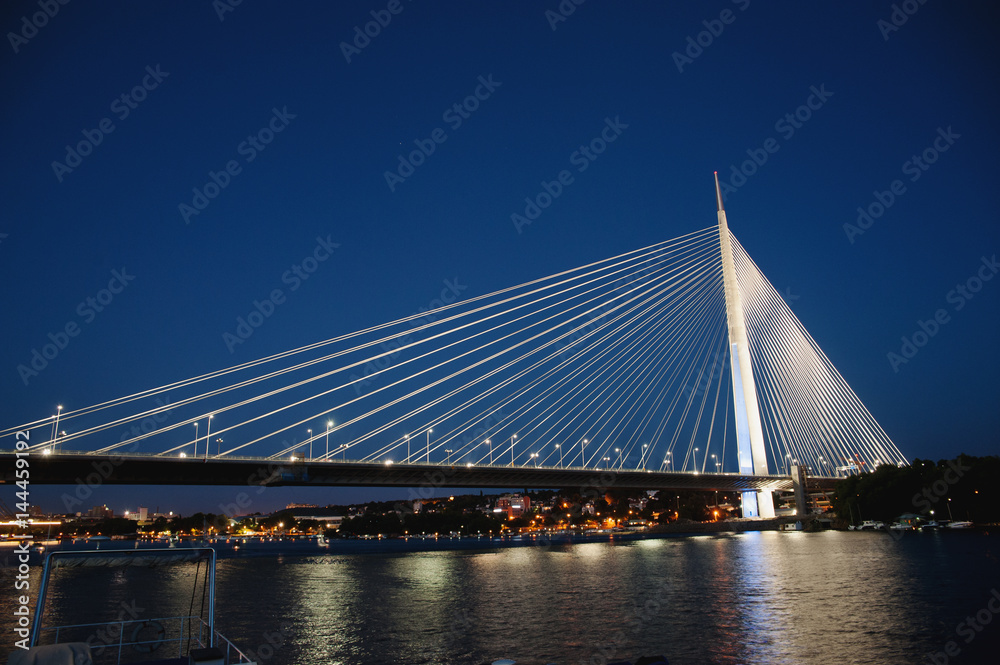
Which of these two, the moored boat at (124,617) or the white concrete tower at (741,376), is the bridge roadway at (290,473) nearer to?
the white concrete tower at (741,376)

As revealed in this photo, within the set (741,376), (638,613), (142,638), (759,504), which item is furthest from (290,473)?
(759,504)

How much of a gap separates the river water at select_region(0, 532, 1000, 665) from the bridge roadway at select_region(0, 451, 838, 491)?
28.2ft

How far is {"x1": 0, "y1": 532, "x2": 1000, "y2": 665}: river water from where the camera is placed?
14695 mm

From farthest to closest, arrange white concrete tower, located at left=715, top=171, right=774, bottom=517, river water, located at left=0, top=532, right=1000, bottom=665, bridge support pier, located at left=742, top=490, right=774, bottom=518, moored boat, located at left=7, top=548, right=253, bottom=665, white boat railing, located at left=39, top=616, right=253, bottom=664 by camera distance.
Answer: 1. bridge support pier, located at left=742, top=490, right=774, bottom=518
2. white concrete tower, located at left=715, top=171, right=774, bottom=517
3. white boat railing, located at left=39, top=616, right=253, bottom=664
4. river water, located at left=0, top=532, right=1000, bottom=665
5. moored boat, located at left=7, top=548, right=253, bottom=665

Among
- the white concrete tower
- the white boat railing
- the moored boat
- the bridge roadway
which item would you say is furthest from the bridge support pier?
the white boat railing

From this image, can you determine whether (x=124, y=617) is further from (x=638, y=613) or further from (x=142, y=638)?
(x=638, y=613)

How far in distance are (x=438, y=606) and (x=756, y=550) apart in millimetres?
29307

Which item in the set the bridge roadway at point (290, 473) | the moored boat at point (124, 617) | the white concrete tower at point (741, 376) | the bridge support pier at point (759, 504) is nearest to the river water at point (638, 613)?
the moored boat at point (124, 617)

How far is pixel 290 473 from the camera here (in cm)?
4353

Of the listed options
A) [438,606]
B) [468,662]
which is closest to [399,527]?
[438,606]

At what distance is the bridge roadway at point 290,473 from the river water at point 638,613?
8.60 metres

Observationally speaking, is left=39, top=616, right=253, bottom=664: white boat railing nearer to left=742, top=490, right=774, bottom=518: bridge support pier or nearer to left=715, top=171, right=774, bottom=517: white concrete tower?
left=715, top=171, right=774, bottom=517: white concrete tower

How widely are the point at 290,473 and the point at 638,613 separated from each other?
96.9 ft

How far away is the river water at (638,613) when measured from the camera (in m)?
14.7
